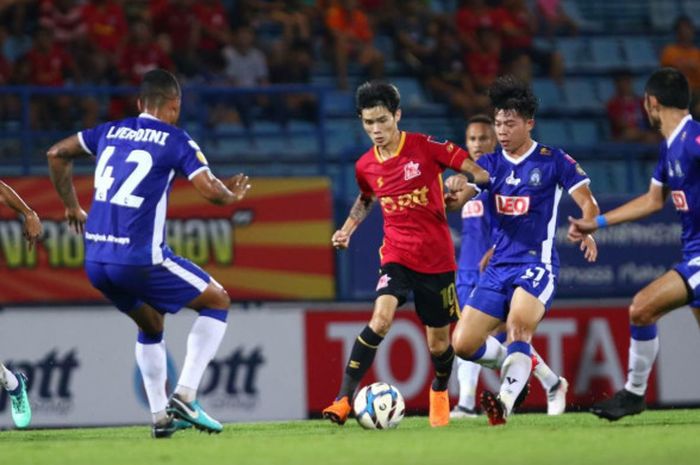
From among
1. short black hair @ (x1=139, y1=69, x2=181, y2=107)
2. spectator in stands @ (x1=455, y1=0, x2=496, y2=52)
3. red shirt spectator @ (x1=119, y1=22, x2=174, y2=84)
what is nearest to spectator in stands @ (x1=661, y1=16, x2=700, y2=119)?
spectator in stands @ (x1=455, y1=0, x2=496, y2=52)

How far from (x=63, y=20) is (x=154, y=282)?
8.31 metres

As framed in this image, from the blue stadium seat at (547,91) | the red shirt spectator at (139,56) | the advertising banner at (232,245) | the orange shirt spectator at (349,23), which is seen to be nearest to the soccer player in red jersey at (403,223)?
the advertising banner at (232,245)

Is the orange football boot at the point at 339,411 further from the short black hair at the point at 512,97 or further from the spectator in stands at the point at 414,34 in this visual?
the spectator in stands at the point at 414,34

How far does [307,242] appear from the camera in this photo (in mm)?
15453

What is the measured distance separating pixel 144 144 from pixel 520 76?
9.98 metres

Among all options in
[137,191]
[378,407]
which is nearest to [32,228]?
[137,191]

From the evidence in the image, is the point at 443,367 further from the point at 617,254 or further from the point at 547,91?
the point at 547,91

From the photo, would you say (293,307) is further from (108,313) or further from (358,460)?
(358,460)

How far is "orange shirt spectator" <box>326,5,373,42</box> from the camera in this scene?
60.5ft

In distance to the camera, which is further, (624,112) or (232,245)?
(624,112)

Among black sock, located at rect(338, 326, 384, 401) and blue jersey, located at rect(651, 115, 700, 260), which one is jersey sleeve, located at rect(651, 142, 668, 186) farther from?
black sock, located at rect(338, 326, 384, 401)

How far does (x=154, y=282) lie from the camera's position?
925cm

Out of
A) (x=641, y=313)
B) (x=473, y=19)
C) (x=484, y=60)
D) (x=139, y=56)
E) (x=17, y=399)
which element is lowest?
(x=17, y=399)

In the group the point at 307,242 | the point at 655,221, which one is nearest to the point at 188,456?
the point at 307,242
